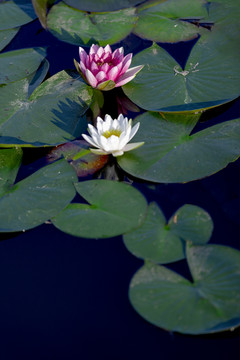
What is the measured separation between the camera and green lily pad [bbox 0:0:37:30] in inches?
169

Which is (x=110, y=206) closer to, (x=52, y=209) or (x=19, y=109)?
(x=52, y=209)

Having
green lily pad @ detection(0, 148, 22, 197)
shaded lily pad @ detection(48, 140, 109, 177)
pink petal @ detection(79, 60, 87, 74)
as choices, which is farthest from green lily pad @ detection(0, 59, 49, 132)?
shaded lily pad @ detection(48, 140, 109, 177)

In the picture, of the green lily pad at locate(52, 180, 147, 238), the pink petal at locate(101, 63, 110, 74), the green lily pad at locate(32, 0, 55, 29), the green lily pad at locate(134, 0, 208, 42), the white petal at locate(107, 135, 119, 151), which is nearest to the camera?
the green lily pad at locate(52, 180, 147, 238)

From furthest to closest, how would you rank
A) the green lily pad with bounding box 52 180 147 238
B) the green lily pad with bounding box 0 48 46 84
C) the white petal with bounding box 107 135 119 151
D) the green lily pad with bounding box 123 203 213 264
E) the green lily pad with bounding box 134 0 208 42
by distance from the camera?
the green lily pad with bounding box 134 0 208 42
the green lily pad with bounding box 0 48 46 84
the white petal with bounding box 107 135 119 151
the green lily pad with bounding box 52 180 147 238
the green lily pad with bounding box 123 203 213 264

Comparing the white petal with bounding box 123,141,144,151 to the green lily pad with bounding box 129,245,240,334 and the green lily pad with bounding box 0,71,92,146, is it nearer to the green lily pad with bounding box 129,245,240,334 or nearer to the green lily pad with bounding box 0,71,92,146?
the green lily pad with bounding box 0,71,92,146

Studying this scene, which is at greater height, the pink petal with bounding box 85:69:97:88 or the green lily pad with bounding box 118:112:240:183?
the pink petal with bounding box 85:69:97:88

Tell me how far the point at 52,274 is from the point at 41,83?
186cm

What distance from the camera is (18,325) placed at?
2.36m

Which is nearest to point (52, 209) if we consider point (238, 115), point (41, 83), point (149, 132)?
point (149, 132)

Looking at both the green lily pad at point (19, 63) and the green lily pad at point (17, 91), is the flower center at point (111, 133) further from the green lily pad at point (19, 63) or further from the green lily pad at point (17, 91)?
the green lily pad at point (19, 63)

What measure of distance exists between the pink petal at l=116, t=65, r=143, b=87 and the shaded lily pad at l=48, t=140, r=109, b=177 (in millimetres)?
672

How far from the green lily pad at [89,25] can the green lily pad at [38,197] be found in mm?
1631

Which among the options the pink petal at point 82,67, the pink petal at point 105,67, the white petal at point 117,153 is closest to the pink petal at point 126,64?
the pink petal at point 105,67

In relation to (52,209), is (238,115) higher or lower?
lower
